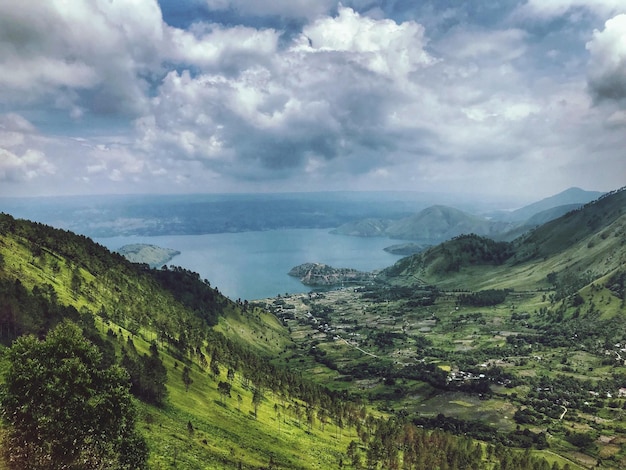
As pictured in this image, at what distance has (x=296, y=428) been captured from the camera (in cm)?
14625

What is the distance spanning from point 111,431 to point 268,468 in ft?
156

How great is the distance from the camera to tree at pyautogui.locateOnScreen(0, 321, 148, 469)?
49.7 metres

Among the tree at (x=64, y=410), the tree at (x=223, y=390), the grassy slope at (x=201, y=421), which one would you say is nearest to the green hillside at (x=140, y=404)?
the tree at (x=64, y=410)

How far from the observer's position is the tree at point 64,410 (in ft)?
163

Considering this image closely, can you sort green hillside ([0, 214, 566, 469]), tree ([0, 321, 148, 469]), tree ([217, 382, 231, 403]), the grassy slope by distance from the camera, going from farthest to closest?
tree ([217, 382, 231, 403]) < the grassy slope < green hillside ([0, 214, 566, 469]) < tree ([0, 321, 148, 469])

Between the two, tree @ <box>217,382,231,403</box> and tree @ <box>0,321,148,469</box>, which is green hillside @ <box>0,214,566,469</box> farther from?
tree @ <box>217,382,231,403</box>

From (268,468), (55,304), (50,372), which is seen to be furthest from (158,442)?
(55,304)

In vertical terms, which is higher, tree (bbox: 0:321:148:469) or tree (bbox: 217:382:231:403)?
tree (bbox: 0:321:148:469)

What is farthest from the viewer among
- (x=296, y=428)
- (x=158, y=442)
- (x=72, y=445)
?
(x=296, y=428)

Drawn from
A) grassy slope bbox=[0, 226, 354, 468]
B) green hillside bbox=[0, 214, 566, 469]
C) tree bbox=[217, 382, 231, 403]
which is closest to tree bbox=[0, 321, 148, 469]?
green hillside bbox=[0, 214, 566, 469]

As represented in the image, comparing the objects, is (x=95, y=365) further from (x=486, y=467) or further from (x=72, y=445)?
(x=486, y=467)

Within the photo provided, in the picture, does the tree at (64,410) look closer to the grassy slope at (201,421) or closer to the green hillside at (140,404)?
the green hillside at (140,404)

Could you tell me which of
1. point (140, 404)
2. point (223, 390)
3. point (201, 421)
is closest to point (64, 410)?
point (140, 404)

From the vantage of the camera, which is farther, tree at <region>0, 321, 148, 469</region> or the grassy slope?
the grassy slope
